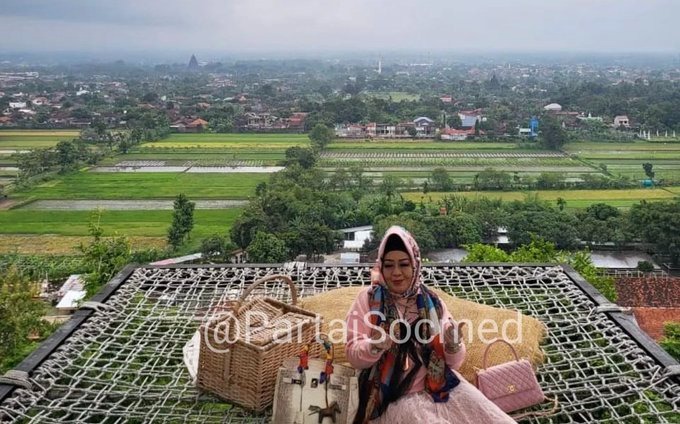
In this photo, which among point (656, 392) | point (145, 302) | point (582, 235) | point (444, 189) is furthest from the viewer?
point (444, 189)

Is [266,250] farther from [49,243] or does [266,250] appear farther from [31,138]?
[31,138]

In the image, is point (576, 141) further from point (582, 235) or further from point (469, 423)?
point (469, 423)

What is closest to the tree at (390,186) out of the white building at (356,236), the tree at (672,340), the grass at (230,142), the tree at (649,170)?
the white building at (356,236)

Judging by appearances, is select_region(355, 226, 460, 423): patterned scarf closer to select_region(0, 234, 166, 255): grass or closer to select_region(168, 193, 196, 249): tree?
select_region(168, 193, 196, 249): tree

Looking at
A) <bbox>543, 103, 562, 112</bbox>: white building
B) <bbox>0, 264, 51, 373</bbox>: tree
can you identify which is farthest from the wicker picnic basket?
<bbox>543, 103, 562, 112</bbox>: white building

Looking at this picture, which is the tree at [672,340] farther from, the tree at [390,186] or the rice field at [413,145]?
the rice field at [413,145]

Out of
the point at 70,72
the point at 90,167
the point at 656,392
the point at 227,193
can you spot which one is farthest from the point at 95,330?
the point at 70,72

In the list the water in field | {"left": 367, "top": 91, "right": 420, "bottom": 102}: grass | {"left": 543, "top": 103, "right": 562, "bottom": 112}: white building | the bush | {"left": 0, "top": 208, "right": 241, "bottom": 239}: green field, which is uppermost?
the bush
